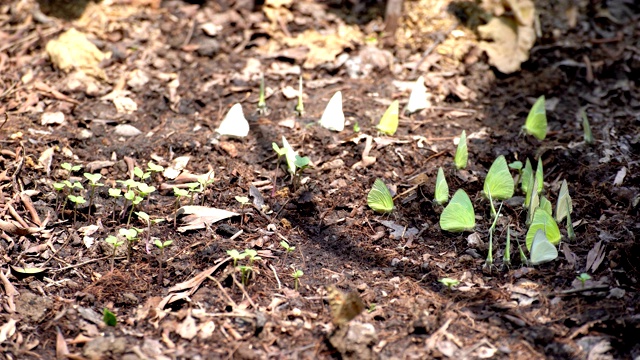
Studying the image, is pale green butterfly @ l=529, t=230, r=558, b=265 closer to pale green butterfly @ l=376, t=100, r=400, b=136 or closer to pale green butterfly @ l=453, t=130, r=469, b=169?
pale green butterfly @ l=453, t=130, r=469, b=169

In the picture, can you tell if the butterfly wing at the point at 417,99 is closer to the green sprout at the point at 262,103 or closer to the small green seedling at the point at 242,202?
the green sprout at the point at 262,103

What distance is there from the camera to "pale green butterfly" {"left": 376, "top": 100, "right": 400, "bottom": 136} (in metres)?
3.44

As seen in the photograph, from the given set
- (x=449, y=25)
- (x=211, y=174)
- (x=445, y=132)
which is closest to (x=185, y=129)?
(x=211, y=174)

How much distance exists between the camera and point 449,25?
4.45m

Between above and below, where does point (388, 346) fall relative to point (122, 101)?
below

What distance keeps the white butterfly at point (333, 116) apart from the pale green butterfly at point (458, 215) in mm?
887

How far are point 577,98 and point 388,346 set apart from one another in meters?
2.38

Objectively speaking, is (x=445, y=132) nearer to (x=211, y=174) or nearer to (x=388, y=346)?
(x=211, y=174)

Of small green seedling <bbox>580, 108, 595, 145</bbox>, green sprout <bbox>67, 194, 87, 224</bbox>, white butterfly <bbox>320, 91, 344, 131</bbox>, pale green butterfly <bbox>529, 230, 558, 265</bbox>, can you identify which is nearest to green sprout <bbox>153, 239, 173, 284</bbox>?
green sprout <bbox>67, 194, 87, 224</bbox>

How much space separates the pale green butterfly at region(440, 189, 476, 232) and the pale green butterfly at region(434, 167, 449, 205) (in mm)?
144

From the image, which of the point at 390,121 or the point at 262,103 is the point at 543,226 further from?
the point at 262,103

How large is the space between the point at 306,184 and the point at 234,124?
520 millimetres

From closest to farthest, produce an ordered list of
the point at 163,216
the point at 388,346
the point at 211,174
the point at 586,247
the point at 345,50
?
1. the point at 388,346
2. the point at 586,247
3. the point at 163,216
4. the point at 211,174
5. the point at 345,50

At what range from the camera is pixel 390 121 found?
348 cm
